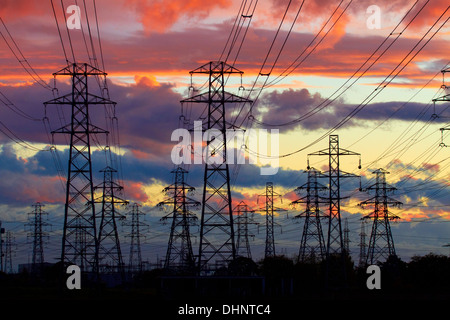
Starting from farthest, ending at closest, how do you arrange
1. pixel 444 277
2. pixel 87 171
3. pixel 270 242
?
1. pixel 444 277
2. pixel 270 242
3. pixel 87 171

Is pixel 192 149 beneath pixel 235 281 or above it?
above

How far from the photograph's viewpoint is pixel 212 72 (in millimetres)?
66500

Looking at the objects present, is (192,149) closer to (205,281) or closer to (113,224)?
(205,281)

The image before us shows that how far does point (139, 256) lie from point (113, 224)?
4547cm

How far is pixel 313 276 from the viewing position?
127 m

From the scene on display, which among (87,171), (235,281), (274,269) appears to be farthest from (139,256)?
(87,171)

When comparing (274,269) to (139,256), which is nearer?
(274,269)

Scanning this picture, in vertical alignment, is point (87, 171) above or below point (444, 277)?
above
